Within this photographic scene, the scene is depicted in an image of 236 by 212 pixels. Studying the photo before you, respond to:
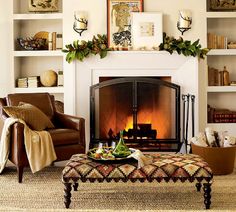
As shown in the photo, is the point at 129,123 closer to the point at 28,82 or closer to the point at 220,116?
the point at 220,116

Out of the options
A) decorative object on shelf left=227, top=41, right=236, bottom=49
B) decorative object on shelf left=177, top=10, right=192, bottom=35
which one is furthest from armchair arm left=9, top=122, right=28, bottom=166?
decorative object on shelf left=227, top=41, right=236, bottom=49

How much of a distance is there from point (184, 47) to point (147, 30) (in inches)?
20.5

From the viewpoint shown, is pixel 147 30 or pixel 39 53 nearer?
pixel 147 30

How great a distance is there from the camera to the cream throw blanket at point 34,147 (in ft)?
14.6

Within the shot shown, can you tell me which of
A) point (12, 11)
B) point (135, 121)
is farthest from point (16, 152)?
point (12, 11)

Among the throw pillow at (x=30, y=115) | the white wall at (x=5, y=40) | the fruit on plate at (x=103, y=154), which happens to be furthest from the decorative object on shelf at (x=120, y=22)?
the fruit on plate at (x=103, y=154)

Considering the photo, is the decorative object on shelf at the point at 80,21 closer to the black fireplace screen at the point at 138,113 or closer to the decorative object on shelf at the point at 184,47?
the black fireplace screen at the point at 138,113

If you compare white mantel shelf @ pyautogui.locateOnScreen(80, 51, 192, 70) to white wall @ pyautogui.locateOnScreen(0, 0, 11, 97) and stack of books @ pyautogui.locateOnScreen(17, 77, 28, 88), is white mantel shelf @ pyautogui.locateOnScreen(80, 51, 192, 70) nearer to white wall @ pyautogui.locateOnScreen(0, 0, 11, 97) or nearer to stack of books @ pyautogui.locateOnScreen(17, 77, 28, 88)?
stack of books @ pyautogui.locateOnScreen(17, 77, 28, 88)

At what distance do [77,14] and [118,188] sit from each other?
252 cm

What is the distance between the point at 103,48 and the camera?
5719 mm

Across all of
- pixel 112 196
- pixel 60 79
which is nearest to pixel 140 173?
pixel 112 196

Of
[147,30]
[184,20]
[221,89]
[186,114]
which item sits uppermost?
[184,20]

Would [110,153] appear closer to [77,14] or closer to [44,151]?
[44,151]

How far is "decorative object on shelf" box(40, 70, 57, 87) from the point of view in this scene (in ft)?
20.2
